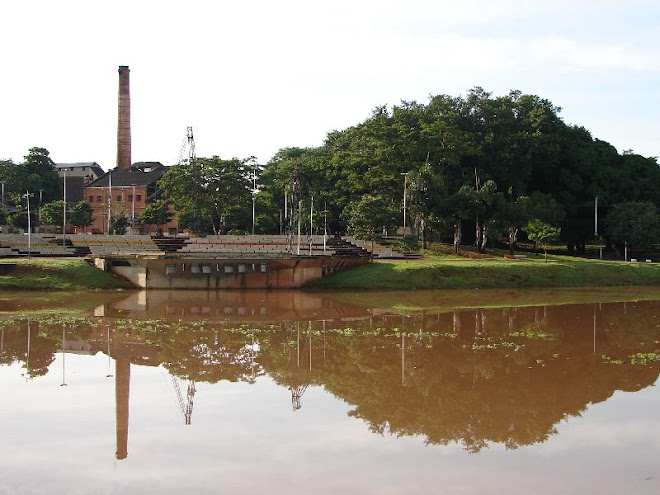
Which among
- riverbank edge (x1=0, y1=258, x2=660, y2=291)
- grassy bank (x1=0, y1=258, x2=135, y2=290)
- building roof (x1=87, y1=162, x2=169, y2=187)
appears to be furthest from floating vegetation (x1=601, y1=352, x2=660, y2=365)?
building roof (x1=87, y1=162, x2=169, y2=187)

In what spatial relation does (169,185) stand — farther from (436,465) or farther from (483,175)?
(436,465)

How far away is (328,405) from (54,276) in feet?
120

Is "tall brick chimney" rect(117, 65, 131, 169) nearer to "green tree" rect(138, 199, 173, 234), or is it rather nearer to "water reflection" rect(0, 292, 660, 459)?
"green tree" rect(138, 199, 173, 234)

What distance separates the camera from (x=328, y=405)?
64.7 feet

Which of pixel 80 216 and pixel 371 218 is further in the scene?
pixel 80 216

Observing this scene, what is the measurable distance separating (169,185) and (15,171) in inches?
1387

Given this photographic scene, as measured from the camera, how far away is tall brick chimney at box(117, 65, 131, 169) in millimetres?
87062

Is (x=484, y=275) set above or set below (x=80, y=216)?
below

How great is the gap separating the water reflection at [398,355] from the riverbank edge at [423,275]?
9.70 metres

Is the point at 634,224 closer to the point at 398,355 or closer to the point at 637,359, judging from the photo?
the point at 637,359

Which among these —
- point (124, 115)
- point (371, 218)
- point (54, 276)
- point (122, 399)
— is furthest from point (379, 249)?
point (122, 399)

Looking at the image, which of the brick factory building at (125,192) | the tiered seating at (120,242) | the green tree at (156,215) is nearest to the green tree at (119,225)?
the green tree at (156,215)

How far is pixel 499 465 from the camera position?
14859 millimetres

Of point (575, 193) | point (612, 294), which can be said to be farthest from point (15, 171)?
point (612, 294)
